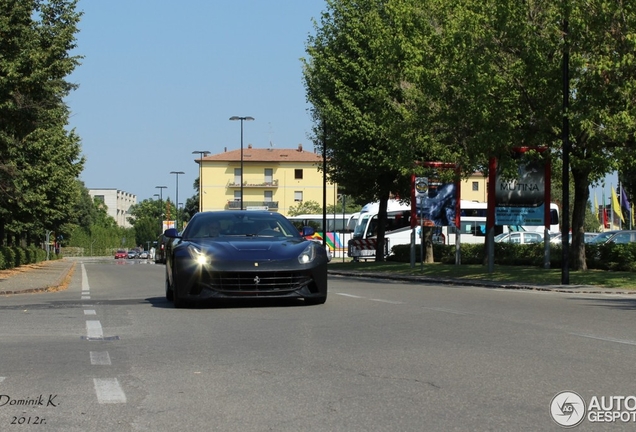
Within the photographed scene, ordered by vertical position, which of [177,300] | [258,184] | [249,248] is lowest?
[177,300]

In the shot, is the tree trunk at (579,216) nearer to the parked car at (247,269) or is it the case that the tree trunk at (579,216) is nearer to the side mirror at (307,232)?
the side mirror at (307,232)

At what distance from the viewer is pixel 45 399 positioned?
6.79 metres

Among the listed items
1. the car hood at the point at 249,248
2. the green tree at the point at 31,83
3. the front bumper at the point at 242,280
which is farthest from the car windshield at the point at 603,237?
the front bumper at the point at 242,280

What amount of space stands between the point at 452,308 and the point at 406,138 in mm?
18720

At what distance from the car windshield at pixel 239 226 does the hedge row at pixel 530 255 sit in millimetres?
15953

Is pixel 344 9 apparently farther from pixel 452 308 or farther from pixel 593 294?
pixel 452 308

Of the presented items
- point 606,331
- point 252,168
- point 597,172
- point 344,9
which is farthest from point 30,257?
point 252,168

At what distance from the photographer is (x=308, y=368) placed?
8219 mm

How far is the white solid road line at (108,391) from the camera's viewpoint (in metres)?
6.79

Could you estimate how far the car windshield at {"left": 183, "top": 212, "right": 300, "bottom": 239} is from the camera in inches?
601

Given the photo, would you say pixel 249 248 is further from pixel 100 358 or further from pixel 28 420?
pixel 28 420

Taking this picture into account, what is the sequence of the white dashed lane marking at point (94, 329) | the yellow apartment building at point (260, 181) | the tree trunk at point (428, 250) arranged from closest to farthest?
1. the white dashed lane marking at point (94, 329)
2. the tree trunk at point (428, 250)
3. the yellow apartment building at point (260, 181)
